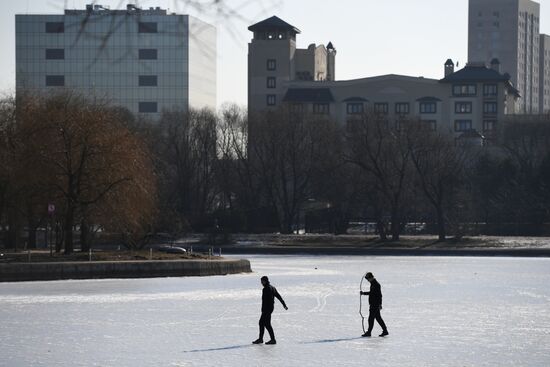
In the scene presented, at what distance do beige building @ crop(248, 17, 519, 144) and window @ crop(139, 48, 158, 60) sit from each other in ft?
67.3

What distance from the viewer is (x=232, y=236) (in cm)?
9769

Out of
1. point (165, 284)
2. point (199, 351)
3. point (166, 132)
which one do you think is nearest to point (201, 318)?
point (199, 351)

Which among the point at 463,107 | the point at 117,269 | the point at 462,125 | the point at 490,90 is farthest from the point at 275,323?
the point at 490,90

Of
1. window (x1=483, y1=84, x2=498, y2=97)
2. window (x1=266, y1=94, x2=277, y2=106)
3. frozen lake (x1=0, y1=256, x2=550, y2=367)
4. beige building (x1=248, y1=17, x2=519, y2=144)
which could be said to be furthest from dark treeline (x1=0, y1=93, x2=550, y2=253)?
window (x1=266, y1=94, x2=277, y2=106)

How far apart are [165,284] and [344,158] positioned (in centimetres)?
5960

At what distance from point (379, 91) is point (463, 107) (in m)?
12.2

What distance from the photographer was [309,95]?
157 metres

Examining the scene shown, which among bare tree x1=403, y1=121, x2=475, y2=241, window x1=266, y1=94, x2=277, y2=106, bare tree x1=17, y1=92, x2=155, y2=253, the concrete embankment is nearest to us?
the concrete embankment

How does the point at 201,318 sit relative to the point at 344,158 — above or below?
below

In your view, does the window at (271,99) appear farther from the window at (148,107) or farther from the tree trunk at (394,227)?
the tree trunk at (394,227)

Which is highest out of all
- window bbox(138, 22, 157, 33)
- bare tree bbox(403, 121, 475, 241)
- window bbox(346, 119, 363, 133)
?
window bbox(346, 119, 363, 133)

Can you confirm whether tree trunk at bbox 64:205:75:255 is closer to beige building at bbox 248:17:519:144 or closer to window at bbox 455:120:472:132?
A: beige building at bbox 248:17:519:144

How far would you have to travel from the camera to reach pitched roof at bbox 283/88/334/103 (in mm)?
155625

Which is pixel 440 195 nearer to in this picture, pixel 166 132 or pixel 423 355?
pixel 166 132
